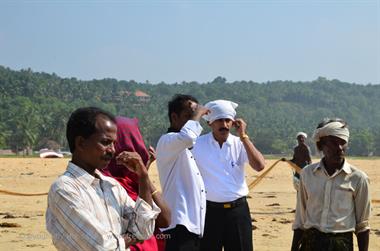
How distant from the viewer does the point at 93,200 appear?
3199 mm

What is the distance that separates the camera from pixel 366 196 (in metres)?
4.66

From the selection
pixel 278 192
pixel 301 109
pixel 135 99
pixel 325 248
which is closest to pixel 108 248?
pixel 325 248

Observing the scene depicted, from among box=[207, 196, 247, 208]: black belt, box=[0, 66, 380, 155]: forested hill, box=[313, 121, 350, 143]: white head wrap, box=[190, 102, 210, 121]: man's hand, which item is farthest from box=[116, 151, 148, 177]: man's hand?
box=[0, 66, 380, 155]: forested hill

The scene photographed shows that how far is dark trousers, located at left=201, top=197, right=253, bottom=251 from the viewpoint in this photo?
6148 mm

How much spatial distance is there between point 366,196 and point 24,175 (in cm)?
2544

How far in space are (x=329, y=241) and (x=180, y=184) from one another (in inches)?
44.5

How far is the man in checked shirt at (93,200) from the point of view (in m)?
3.13

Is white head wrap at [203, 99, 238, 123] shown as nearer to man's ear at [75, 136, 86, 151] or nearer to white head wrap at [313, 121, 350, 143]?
white head wrap at [313, 121, 350, 143]

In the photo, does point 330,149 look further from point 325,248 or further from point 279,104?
point 279,104

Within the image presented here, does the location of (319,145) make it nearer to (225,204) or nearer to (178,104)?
(178,104)

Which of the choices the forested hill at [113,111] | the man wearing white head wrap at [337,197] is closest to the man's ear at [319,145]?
the man wearing white head wrap at [337,197]

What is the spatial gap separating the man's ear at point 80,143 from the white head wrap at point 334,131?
1.81m

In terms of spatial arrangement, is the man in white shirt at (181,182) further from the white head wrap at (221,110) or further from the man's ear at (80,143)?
the man's ear at (80,143)

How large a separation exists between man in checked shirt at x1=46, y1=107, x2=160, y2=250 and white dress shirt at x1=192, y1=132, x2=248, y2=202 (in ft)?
8.91
